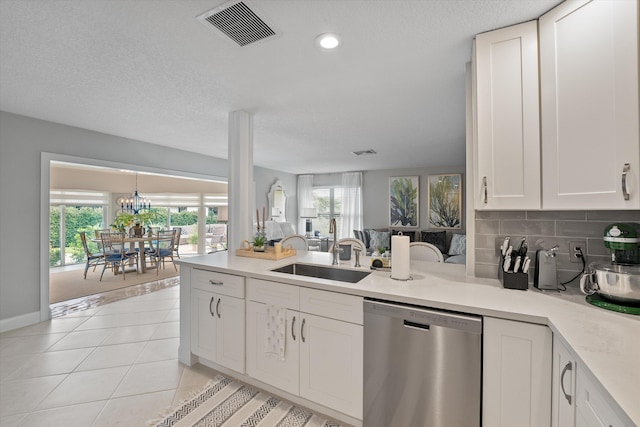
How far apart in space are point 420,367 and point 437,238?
5.19 metres

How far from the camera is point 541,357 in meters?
1.19

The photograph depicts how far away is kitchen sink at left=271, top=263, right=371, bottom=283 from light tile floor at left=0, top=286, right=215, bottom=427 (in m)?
1.08

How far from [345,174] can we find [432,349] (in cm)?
649

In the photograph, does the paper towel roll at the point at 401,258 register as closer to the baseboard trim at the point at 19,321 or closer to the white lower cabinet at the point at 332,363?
the white lower cabinet at the point at 332,363

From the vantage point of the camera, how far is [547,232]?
1679mm

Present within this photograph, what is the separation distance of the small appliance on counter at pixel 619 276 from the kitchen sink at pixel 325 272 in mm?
1210

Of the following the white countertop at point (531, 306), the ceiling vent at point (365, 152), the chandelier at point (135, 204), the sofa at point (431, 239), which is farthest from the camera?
the chandelier at point (135, 204)

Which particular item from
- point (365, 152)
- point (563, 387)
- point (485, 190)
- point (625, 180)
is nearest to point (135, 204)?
point (365, 152)

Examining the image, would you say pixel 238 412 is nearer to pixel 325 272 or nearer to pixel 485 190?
pixel 325 272

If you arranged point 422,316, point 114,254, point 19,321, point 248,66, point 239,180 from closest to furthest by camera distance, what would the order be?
point 422,316, point 248,66, point 239,180, point 19,321, point 114,254

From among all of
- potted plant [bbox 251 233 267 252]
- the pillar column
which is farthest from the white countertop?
the pillar column

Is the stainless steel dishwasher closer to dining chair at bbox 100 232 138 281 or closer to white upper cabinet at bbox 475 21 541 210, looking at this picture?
white upper cabinet at bbox 475 21 541 210

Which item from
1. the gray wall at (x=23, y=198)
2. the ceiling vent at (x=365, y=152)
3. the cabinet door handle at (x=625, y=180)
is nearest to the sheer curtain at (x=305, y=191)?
the ceiling vent at (x=365, y=152)

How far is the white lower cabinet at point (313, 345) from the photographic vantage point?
162cm
